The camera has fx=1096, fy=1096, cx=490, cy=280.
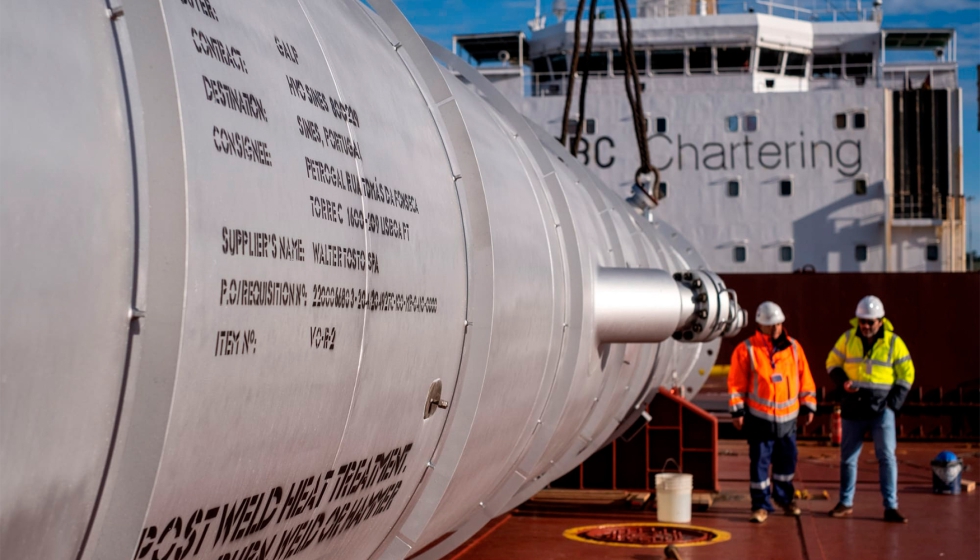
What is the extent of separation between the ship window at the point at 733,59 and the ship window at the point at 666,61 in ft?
3.59

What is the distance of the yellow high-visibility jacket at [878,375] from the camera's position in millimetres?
9586

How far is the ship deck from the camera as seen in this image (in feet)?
26.2

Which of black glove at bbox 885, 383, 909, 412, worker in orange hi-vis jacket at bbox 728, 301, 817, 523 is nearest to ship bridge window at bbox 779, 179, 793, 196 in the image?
worker in orange hi-vis jacket at bbox 728, 301, 817, 523

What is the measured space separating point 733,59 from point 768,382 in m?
22.2

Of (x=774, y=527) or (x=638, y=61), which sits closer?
(x=774, y=527)

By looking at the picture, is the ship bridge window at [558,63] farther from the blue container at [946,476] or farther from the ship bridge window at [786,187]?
the blue container at [946,476]

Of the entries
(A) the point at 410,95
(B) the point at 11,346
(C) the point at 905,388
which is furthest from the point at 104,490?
(C) the point at 905,388

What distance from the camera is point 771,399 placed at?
383 inches

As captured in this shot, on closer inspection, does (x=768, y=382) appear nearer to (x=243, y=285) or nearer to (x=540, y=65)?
(x=243, y=285)

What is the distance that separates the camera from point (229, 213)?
188cm

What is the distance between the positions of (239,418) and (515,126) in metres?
3.50

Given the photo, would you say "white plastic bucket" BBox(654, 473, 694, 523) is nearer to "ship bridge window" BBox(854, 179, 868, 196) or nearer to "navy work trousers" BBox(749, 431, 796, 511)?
"navy work trousers" BBox(749, 431, 796, 511)

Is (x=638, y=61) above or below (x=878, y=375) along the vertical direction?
above

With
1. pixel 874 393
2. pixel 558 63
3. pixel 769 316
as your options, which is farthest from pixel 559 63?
pixel 874 393
